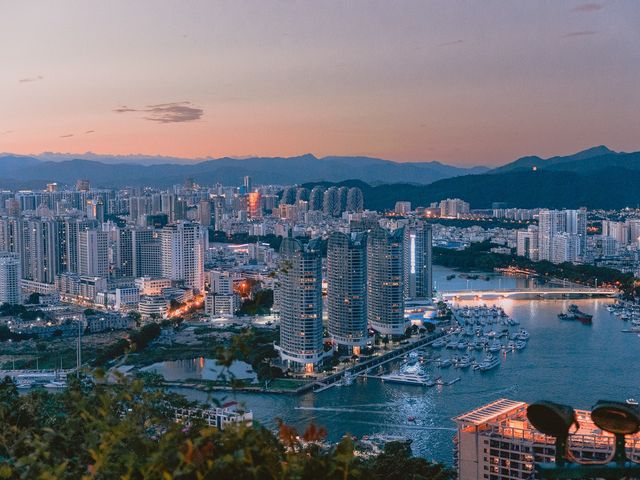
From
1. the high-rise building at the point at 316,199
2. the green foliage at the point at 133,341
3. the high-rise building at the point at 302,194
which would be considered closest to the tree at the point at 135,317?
the green foliage at the point at 133,341

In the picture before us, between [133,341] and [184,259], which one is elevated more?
[184,259]

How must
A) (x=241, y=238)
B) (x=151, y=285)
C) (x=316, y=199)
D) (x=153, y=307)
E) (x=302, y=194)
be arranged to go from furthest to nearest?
1. (x=302, y=194)
2. (x=316, y=199)
3. (x=241, y=238)
4. (x=151, y=285)
5. (x=153, y=307)

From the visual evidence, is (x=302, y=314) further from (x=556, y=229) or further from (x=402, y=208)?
(x=402, y=208)

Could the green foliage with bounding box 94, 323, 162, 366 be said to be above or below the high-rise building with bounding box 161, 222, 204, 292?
below

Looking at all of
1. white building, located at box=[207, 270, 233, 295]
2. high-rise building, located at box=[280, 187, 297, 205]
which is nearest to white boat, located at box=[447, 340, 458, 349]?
white building, located at box=[207, 270, 233, 295]

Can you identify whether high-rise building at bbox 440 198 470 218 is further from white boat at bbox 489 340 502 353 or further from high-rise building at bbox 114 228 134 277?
white boat at bbox 489 340 502 353

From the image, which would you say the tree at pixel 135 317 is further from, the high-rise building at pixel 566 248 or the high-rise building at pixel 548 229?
the high-rise building at pixel 548 229

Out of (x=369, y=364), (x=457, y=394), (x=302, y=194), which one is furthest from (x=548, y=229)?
(x=302, y=194)
